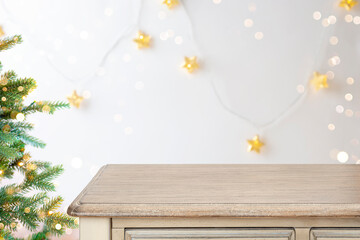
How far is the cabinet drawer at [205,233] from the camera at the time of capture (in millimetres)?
1008

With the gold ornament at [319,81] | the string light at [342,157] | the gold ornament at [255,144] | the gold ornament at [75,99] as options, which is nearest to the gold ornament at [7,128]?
the gold ornament at [75,99]

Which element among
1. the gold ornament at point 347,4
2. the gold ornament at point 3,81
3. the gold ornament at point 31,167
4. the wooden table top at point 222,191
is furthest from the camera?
the gold ornament at point 347,4

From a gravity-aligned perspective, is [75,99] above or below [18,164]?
above

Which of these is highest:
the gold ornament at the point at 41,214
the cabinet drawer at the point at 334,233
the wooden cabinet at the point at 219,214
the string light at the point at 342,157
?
the string light at the point at 342,157

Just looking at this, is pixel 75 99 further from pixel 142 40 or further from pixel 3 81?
pixel 3 81

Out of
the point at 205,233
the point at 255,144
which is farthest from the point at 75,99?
the point at 205,233

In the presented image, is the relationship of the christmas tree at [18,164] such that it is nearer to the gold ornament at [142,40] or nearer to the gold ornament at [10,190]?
the gold ornament at [10,190]

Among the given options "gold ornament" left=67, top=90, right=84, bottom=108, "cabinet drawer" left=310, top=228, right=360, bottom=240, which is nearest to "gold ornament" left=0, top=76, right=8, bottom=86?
"gold ornament" left=67, top=90, right=84, bottom=108

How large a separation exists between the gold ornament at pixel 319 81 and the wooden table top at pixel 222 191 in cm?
100

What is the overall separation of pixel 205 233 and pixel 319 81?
5.12 ft

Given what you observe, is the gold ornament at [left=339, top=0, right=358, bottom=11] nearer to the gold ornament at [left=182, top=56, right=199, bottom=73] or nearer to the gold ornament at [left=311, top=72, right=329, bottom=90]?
the gold ornament at [left=311, top=72, right=329, bottom=90]

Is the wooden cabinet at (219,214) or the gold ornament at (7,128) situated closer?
the wooden cabinet at (219,214)

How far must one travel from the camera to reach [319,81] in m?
2.35

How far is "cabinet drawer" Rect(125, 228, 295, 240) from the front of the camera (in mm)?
1008
